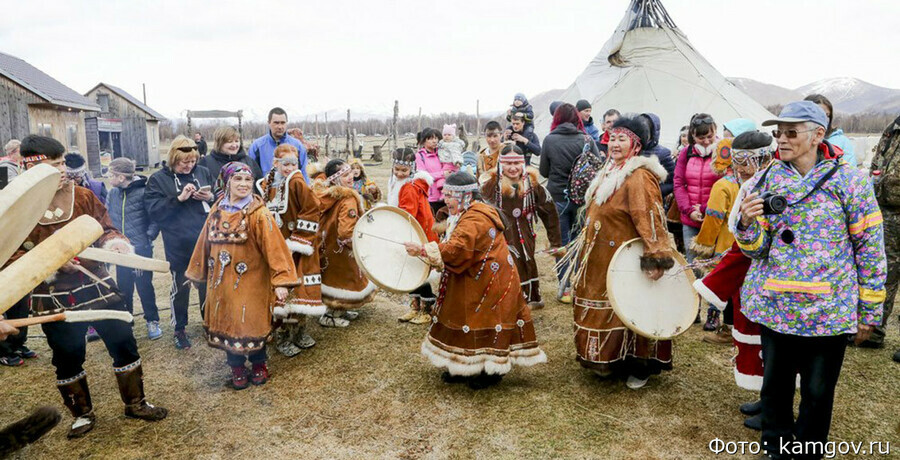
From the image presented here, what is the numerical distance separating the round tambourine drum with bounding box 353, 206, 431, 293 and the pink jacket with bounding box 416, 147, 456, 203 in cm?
237

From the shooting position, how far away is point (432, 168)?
21.6ft

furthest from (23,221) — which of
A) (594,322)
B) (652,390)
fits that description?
(652,390)

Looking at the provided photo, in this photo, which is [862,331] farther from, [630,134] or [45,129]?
[45,129]

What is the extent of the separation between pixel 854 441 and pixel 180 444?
4.07 metres

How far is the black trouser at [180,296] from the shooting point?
4820mm

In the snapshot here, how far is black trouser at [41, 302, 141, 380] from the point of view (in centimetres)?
328

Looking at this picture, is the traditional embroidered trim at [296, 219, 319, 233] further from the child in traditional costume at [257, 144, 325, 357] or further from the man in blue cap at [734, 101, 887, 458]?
the man in blue cap at [734, 101, 887, 458]

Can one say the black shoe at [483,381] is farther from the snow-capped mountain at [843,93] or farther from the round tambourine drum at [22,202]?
the snow-capped mountain at [843,93]

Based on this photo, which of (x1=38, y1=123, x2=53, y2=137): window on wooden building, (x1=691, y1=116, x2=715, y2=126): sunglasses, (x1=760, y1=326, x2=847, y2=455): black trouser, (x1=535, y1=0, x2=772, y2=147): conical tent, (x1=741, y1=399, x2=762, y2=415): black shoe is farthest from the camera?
(x1=38, y1=123, x2=53, y2=137): window on wooden building

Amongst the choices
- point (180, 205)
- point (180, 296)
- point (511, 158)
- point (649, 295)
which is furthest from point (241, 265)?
point (649, 295)

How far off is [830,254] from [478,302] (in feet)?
6.69

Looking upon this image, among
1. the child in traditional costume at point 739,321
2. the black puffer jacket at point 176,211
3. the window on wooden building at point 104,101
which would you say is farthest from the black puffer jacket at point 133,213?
the window on wooden building at point 104,101

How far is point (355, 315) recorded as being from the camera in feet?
18.8

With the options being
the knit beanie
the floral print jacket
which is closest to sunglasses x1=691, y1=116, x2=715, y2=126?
the floral print jacket
